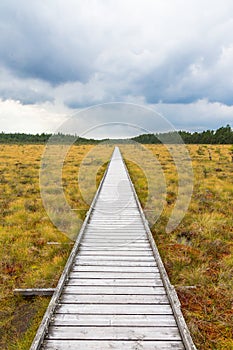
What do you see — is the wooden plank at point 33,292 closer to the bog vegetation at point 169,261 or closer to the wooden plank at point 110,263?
the bog vegetation at point 169,261

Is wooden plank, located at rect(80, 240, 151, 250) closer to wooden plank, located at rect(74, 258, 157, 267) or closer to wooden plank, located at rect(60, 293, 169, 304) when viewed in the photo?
wooden plank, located at rect(74, 258, 157, 267)

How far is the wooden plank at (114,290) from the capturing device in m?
4.45

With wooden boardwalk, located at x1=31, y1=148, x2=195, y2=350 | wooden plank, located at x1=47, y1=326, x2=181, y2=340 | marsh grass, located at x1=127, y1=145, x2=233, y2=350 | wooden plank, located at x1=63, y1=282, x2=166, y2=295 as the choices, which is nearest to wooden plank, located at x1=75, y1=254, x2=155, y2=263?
wooden boardwalk, located at x1=31, y1=148, x2=195, y2=350

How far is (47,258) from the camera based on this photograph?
6.49 m

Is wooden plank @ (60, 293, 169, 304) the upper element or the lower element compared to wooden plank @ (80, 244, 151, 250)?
lower

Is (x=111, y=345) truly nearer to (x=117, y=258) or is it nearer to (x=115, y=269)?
(x=115, y=269)

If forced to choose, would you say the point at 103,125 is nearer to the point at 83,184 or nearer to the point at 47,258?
the point at 83,184

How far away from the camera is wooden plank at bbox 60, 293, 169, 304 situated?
418cm

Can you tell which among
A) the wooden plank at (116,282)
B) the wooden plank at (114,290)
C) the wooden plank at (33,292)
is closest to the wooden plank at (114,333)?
the wooden plank at (114,290)

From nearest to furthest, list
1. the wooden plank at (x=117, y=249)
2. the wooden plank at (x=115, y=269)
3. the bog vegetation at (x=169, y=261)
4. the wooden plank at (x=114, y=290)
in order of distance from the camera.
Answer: the bog vegetation at (x=169, y=261) → the wooden plank at (x=114, y=290) → the wooden plank at (x=115, y=269) → the wooden plank at (x=117, y=249)

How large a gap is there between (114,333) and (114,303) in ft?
2.01

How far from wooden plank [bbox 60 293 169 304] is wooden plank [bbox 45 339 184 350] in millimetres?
771

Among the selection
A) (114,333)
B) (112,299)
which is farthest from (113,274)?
(114,333)

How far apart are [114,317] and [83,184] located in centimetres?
1151
